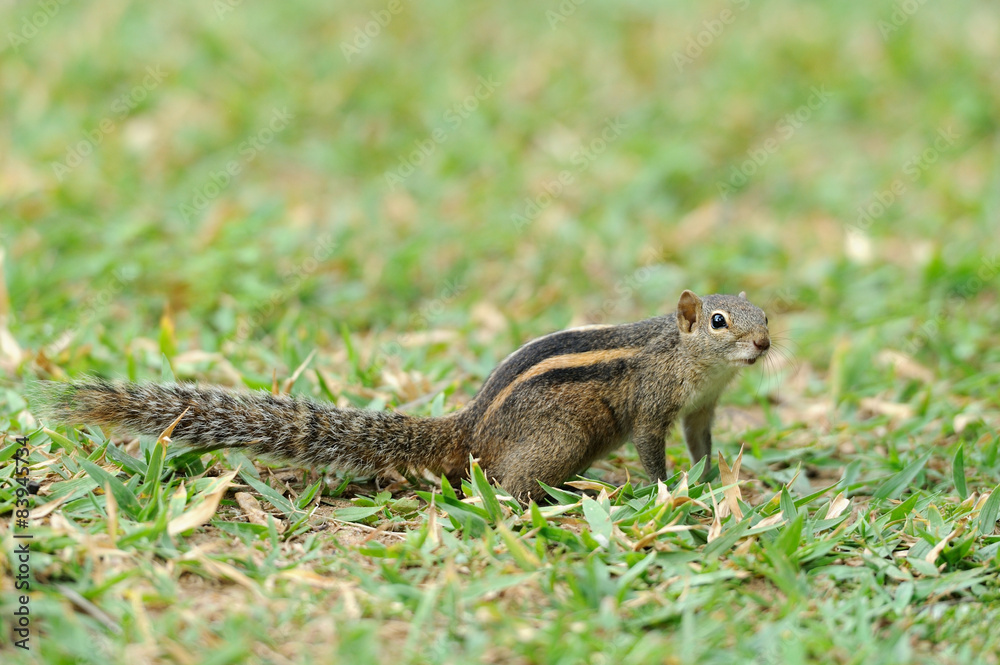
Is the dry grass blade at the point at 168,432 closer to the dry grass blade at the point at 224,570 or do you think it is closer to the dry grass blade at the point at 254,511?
the dry grass blade at the point at 254,511

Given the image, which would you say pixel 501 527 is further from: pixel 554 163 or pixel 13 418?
pixel 554 163

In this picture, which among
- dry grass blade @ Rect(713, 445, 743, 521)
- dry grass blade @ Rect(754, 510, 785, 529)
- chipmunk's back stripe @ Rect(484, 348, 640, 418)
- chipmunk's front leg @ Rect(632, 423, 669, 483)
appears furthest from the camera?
chipmunk's front leg @ Rect(632, 423, 669, 483)

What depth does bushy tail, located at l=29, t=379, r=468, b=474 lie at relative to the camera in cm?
378

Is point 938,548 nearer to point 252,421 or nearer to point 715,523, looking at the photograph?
point 715,523

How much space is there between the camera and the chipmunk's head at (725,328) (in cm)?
429

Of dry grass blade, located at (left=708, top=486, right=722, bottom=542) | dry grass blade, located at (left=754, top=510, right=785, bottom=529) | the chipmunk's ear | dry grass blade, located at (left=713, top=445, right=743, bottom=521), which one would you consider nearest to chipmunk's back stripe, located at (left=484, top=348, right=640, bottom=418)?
the chipmunk's ear

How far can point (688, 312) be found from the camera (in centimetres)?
447

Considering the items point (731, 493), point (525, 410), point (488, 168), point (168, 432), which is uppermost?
point (488, 168)

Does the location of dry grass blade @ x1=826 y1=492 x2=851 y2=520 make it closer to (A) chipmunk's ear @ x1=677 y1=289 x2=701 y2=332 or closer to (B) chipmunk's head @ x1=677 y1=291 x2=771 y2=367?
(B) chipmunk's head @ x1=677 y1=291 x2=771 y2=367

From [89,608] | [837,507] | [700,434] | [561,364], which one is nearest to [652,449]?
[700,434]

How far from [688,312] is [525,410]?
0.93m

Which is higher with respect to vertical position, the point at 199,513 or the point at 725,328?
the point at 725,328

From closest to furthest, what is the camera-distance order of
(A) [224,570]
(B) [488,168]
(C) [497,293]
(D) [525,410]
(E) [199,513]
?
(A) [224,570] → (E) [199,513] → (D) [525,410] → (C) [497,293] → (B) [488,168]

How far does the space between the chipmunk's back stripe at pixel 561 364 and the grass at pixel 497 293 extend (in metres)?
0.50
